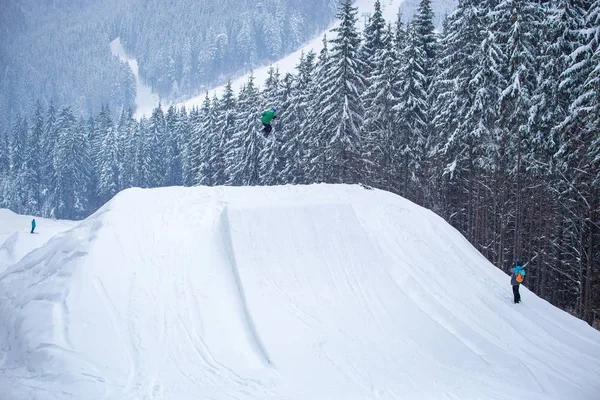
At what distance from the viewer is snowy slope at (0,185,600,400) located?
8.73 m

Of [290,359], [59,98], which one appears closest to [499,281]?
[290,359]

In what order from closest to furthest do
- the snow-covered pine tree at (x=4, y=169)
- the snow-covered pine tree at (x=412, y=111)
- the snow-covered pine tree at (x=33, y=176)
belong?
the snow-covered pine tree at (x=412, y=111), the snow-covered pine tree at (x=33, y=176), the snow-covered pine tree at (x=4, y=169)

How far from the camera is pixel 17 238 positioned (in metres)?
25.1

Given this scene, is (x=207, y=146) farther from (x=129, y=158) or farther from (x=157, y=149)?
(x=129, y=158)

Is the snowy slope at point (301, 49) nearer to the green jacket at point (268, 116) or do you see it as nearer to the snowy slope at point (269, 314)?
the green jacket at point (268, 116)

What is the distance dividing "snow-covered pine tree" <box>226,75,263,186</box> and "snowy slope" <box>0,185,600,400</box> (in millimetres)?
19547

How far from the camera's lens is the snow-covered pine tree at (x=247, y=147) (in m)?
35.5

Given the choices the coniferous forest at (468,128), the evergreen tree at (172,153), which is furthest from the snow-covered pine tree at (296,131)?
the evergreen tree at (172,153)

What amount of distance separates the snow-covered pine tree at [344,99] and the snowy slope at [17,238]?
19684mm

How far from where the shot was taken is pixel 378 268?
1337 cm

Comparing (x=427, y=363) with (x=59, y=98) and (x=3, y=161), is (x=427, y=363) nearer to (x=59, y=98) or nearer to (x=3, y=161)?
(x=3, y=161)

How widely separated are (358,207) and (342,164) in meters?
10.4

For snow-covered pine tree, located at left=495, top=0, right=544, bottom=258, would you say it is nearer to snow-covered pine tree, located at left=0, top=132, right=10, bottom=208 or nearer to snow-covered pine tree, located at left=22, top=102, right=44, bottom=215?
snow-covered pine tree, located at left=22, top=102, right=44, bottom=215

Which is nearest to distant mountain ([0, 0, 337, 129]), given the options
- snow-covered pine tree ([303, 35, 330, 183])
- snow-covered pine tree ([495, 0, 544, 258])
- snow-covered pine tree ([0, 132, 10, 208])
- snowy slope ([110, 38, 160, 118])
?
snowy slope ([110, 38, 160, 118])
